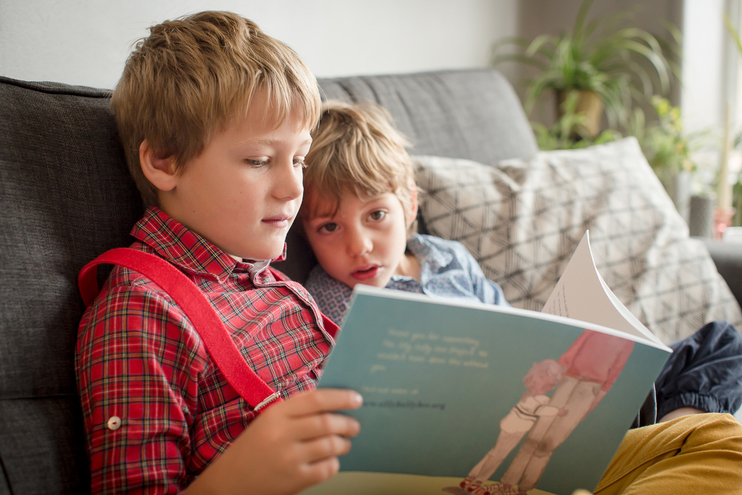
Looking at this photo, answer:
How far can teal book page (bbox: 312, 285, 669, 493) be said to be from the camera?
0.49 metres

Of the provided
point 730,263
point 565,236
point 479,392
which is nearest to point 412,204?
point 565,236

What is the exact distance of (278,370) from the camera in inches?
28.7

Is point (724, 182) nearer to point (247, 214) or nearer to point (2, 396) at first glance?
point (247, 214)

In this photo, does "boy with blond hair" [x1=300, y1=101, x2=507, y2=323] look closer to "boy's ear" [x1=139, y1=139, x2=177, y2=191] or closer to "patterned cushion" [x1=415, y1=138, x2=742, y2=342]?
"patterned cushion" [x1=415, y1=138, x2=742, y2=342]

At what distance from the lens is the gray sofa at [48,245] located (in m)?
0.60

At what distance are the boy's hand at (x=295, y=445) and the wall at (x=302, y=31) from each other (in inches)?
29.4

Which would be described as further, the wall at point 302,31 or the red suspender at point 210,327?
the wall at point 302,31

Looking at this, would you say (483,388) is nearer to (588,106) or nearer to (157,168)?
(157,168)

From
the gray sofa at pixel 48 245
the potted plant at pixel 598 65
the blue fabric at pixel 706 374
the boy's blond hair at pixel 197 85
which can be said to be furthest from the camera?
the potted plant at pixel 598 65

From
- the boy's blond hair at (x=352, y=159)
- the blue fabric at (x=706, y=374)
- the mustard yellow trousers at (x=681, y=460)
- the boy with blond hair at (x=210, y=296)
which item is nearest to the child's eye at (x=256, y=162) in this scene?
the boy with blond hair at (x=210, y=296)


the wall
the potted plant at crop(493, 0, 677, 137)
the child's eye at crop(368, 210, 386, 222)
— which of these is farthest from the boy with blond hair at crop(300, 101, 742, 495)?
the potted plant at crop(493, 0, 677, 137)

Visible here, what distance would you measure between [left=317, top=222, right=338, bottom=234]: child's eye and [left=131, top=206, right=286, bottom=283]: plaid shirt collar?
0.28 meters

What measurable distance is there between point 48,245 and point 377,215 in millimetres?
522

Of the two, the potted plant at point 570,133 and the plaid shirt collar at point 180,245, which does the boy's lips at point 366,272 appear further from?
the potted plant at point 570,133
